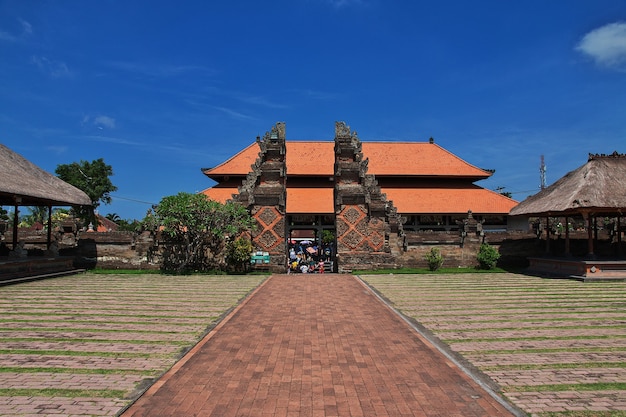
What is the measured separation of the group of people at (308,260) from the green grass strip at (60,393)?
1612 centimetres

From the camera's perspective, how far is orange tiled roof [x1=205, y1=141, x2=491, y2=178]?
29.6 meters

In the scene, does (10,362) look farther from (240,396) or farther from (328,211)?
(328,211)

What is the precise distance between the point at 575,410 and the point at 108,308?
31.2ft

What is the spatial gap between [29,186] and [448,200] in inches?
905

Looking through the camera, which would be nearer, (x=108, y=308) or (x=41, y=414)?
(x=41, y=414)

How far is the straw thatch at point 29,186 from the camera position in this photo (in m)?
15.3

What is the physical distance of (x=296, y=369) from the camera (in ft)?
18.9

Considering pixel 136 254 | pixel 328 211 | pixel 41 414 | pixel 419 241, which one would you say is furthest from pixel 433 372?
pixel 328 211

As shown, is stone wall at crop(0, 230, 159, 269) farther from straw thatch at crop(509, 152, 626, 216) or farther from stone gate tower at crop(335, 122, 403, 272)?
straw thatch at crop(509, 152, 626, 216)

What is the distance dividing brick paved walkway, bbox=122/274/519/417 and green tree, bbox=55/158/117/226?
3959cm

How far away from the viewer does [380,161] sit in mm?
31266

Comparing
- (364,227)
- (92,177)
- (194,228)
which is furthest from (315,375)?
(92,177)

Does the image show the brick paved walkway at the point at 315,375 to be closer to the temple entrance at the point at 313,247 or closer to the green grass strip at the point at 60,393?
the green grass strip at the point at 60,393

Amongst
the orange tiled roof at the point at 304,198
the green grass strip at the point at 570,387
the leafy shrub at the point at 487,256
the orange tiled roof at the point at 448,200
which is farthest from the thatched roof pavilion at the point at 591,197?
the green grass strip at the point at 570,387
